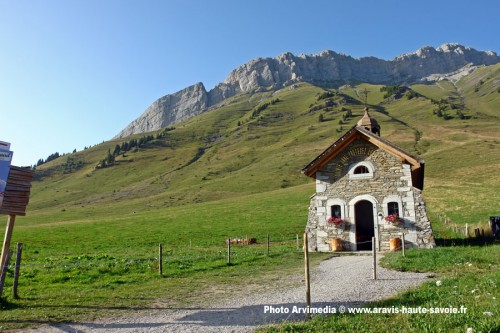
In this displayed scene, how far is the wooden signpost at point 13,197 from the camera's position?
11078 mm

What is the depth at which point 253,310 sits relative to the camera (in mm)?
9711

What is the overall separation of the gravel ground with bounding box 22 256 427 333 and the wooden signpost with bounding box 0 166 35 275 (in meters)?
3.73

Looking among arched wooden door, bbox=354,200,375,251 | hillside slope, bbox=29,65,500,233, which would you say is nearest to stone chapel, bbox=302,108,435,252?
arched wooden door, bbox=354,200,375,251

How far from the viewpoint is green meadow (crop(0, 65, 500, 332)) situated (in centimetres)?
1250

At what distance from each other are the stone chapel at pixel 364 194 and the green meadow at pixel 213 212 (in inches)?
102

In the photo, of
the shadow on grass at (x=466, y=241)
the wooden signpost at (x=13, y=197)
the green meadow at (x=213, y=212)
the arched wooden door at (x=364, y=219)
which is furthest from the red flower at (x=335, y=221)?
the wooden signpost at (x=13, y=197)

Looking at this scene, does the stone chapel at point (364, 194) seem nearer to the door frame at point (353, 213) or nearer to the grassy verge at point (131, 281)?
the door frame at point (353, 213)

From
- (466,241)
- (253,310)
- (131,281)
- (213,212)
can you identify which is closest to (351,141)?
(466,241)

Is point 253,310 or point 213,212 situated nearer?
point 253,310

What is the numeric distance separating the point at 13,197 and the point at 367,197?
64.7ft

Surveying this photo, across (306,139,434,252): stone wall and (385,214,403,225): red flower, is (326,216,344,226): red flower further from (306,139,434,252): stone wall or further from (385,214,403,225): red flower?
(385,214,403,225): red flower

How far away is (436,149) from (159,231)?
72401mm

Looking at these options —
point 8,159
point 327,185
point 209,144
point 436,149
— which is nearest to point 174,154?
point 209,144

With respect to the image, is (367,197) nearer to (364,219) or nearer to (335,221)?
(335,221)
